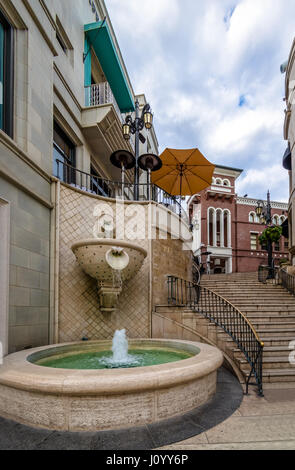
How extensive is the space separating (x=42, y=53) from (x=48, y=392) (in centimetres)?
738

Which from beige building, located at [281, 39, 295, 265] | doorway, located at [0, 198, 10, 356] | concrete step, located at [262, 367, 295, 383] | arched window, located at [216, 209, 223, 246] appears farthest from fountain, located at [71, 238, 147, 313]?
arched window, located at [216, 209, 223, 246]

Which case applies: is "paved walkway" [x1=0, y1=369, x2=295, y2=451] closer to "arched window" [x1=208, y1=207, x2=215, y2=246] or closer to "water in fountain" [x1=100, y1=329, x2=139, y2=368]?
"water in fountain" [x1=100, y1=329, x2=139, y2=368]

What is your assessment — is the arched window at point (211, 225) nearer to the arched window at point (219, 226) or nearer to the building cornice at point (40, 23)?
the arched window at point (219, 226)

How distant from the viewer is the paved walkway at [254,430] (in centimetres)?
290

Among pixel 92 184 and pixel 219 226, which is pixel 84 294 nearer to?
pixel 92 184

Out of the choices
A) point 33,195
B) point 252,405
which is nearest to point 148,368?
point 252,405

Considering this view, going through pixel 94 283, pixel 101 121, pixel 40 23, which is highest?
pixel 40 23

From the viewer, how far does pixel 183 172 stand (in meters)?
10.6

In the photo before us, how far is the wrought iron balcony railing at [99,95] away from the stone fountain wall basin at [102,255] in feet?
19.9

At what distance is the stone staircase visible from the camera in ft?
17.2

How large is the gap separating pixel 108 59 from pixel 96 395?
12.3m

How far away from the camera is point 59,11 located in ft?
27.3

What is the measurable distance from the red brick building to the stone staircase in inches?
607

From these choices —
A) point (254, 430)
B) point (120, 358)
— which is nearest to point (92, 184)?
point (120, 358)
